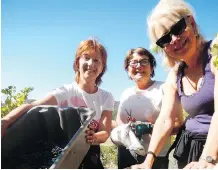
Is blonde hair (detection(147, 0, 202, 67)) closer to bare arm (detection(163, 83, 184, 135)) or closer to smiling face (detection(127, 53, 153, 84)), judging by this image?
bare arm (detection(163, 83, 184, 135))

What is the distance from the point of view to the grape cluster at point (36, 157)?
1.57 meters

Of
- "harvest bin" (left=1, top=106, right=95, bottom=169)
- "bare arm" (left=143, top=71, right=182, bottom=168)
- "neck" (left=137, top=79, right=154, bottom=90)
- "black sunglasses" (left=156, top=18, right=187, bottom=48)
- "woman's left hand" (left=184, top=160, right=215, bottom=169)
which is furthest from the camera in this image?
"neck" (left=137, top=79, right=154, bottom=90)

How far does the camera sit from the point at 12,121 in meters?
1.49

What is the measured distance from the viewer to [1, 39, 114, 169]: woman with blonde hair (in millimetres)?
1797

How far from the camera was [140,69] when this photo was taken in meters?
2.10

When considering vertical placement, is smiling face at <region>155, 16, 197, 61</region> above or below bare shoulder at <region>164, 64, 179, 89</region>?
above

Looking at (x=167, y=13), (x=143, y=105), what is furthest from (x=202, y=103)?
(x=143, y=105)

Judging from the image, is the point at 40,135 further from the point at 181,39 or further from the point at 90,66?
the point at 181,39

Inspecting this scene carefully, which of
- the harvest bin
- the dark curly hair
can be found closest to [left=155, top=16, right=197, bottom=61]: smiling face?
the harvest bin

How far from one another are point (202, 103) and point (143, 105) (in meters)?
0.67

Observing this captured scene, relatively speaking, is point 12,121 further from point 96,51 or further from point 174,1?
point 174,1

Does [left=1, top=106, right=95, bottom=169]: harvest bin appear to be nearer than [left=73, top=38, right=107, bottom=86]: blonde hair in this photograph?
Yes

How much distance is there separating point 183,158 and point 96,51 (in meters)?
0.92

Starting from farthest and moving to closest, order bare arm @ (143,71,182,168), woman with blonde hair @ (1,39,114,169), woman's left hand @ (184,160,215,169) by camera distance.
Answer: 1. woman with blonde hair @ (1,39,114,169)
2. bare arm @ (143,71,182,168)
3. woman's left hand @ (184,160,215,169)
